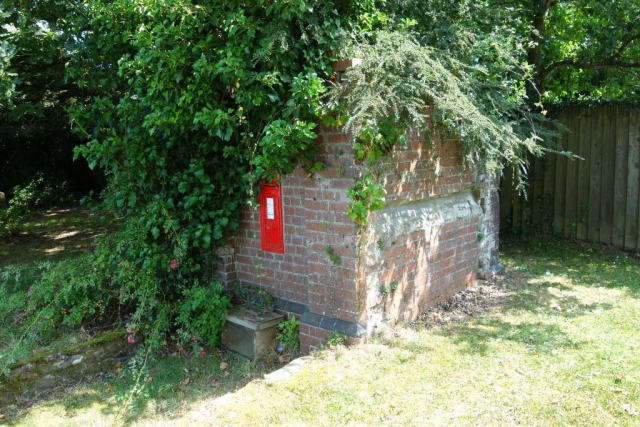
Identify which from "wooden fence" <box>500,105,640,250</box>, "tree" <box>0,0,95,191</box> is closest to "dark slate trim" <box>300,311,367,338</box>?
"tree" <box>0,0,95,191</box>

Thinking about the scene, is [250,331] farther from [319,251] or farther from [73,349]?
[73,349]

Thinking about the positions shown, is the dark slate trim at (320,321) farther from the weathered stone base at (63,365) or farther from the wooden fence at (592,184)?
the wooden fence at (592,184)

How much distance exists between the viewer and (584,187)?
8.05 metres

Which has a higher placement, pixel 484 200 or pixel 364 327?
pixel 484 200

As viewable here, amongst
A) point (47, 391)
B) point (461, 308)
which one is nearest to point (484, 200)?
point (461, 308)

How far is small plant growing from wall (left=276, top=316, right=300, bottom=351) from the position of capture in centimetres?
488

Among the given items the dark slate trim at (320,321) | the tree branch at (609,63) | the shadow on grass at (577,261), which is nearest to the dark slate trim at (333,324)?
the dark slate trim at (320,321)

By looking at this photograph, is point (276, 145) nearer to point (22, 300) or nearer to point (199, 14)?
point (199, 14)

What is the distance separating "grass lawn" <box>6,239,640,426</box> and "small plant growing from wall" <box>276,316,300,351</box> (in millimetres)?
393

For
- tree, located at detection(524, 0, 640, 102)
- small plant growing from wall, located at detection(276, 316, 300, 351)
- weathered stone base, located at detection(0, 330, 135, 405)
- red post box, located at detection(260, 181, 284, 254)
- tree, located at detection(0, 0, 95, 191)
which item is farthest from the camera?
tree, located at detection(524, 0, 640, 102)

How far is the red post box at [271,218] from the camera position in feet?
16.6

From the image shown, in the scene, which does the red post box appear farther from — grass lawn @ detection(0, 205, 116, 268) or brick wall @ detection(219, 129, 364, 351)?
grass lawn @ detection(0, 205, 116, 268)

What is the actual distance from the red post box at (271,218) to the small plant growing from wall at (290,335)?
2.28 feet

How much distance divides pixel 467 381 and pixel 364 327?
3.29 feet
